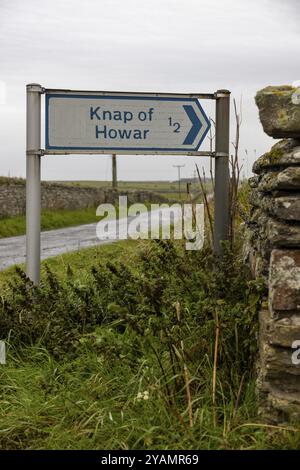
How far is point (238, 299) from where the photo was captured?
4328 millimetres

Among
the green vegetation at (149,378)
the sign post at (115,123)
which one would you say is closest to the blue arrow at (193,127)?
the sign post at (115,123)

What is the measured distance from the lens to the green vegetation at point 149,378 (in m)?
3.42

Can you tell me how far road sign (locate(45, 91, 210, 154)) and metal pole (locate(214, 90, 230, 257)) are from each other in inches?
10.0

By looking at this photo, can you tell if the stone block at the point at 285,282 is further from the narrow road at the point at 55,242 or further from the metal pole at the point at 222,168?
the narrow road at the point at 55,242

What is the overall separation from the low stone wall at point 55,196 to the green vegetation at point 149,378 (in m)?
16.4

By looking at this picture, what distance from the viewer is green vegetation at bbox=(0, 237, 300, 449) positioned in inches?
135

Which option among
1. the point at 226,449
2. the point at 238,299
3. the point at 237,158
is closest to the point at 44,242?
the point at 237,158

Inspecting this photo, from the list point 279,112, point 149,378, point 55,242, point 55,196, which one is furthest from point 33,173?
point 55,196

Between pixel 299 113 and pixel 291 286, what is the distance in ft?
3.15

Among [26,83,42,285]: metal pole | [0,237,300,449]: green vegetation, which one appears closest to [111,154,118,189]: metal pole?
[26,83,42,285]: metal pole

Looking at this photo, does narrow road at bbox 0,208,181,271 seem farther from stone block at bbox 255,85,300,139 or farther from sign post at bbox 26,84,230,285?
stone block at bbox 255,85,300,139

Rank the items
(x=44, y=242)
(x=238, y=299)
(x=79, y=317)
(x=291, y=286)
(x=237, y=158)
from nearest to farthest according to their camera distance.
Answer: (x=291, y=286) < (x=238, y=299) < (x=79, y=317) < (x=237, y=158) < (x=44, y=242)

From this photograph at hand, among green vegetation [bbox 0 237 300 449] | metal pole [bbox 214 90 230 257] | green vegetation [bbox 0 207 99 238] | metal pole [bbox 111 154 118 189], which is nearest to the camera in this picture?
green vegetation [bbox 0 237 300 449]
